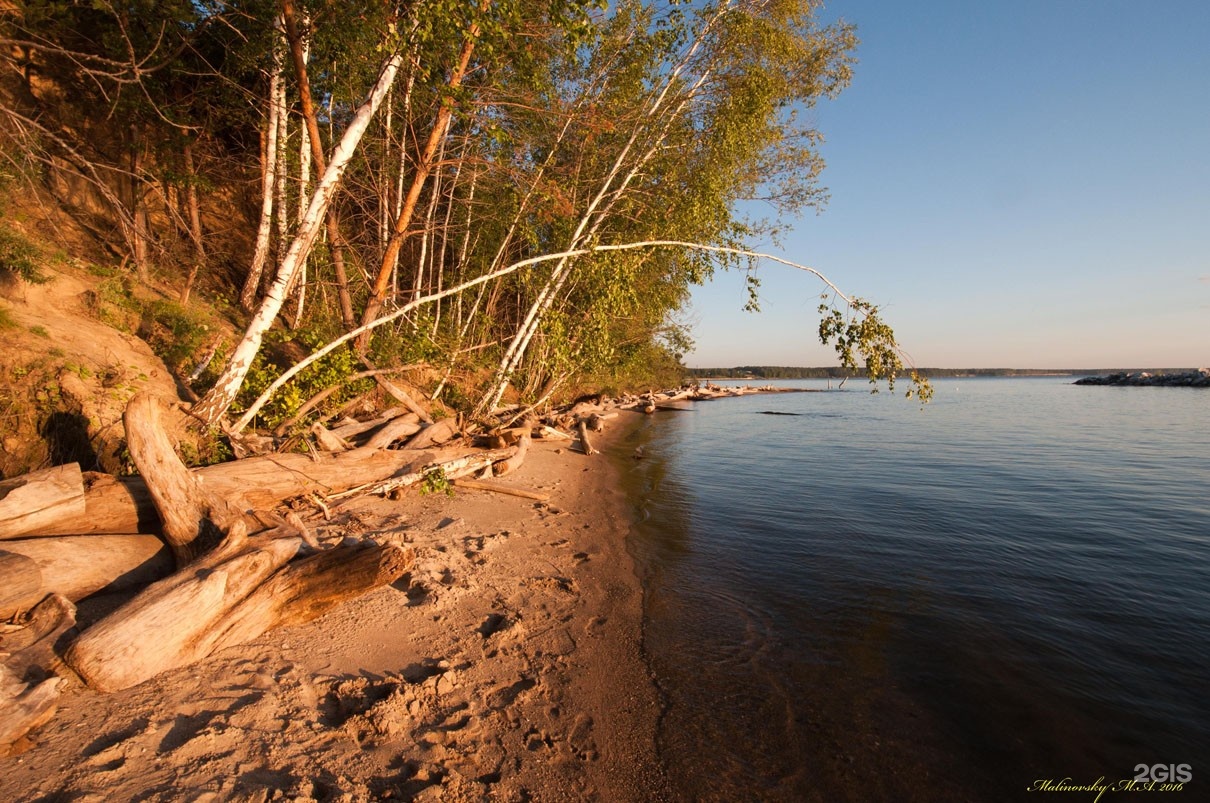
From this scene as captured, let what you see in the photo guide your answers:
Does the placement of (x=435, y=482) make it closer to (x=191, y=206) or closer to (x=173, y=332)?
(x=173, y=332)

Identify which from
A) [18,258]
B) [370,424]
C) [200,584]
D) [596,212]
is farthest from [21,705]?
[596,212]

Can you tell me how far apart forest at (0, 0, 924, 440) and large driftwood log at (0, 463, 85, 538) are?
1.85 metres

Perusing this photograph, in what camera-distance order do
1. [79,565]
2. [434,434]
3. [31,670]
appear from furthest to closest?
[434,434] → [79,565] → [31,670]

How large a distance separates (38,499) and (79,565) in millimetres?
645

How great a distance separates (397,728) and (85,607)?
283 centimetres

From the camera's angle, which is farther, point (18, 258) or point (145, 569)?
point (18, 258)

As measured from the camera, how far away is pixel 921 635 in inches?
206

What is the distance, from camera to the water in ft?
11.7

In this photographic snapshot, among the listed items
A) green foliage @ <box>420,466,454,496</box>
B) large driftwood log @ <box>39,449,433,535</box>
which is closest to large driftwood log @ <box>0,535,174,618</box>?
large driftwood log @ <box>39,449,433,535</box>

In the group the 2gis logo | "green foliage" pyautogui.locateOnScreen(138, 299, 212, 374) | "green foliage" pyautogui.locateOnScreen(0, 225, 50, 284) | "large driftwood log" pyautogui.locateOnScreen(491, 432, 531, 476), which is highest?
"green foliage" pyautogui.locateOnScreen(0, 225, 50, 284)

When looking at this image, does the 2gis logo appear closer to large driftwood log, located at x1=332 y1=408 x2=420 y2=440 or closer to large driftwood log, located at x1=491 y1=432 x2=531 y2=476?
large driftwood log, located at x1=491 y1=432 x2=531 y2=476

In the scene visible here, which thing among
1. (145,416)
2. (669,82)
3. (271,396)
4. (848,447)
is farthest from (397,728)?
(848,447)

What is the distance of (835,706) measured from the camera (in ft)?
13.3

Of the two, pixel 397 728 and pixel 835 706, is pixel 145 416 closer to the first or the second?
pixel 397 728
